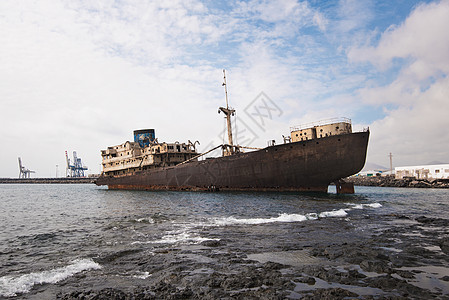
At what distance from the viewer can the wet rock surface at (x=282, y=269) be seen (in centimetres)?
488

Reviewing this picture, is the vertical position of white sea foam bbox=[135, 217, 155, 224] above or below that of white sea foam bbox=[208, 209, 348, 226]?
above

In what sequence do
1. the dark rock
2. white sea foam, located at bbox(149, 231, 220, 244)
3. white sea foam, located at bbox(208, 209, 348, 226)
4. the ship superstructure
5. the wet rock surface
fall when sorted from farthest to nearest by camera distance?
the ship superstructure < white sea foam, located at bbox(208, 209, 348, 226) < white sea foam, located at bbox(149, 231, 220, 244) < the dark rock < the wet rock surface

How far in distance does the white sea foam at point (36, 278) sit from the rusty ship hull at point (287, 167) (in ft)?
70.2

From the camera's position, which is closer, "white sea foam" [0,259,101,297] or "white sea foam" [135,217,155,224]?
"white sea foam" [0,259,101,297]

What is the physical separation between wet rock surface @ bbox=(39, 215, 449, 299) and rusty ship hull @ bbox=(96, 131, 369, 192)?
1524cm

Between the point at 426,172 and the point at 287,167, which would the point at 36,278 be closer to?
the point at 287,167

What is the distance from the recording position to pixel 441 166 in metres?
48.7

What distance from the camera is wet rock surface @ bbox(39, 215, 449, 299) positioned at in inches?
192

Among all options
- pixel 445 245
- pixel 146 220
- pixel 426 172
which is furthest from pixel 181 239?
pixel 426 172

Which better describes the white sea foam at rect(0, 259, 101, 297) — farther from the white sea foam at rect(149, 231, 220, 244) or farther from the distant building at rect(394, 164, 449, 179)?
the distant building at rect(394, 164, 449, 179)

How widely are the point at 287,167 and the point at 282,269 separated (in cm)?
2085

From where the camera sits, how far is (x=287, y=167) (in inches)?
1040

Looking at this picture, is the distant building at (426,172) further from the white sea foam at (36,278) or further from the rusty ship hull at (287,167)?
the white sea foam at (36,278)

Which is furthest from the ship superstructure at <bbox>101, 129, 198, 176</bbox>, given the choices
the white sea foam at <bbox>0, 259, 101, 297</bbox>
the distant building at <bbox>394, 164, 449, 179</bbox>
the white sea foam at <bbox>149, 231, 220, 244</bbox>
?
the distant building at <bbox>394, 164, 449, 179</bbox>
